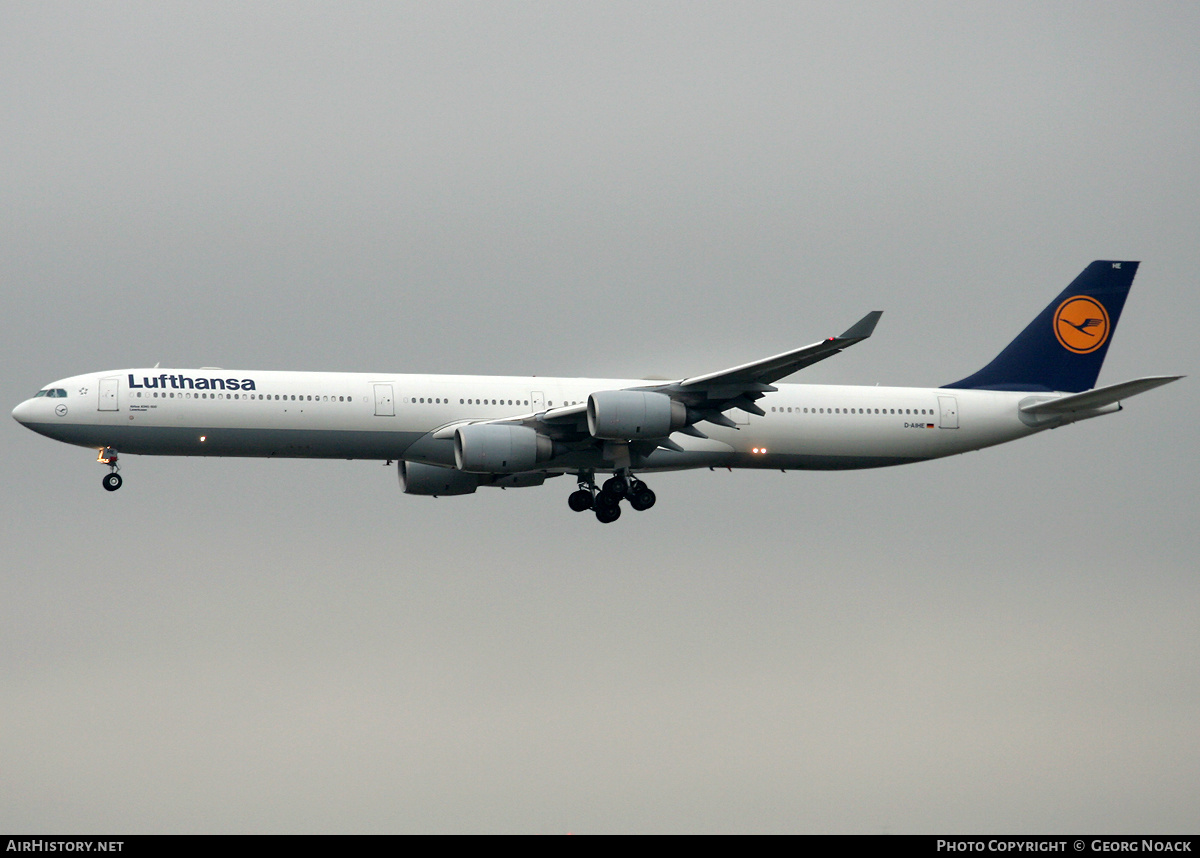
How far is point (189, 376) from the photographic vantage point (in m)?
52.1

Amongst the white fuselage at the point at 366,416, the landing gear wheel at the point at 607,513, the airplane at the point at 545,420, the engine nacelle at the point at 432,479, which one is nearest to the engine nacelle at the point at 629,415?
the airplane at the point at 545,420

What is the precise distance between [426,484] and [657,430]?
425 inches

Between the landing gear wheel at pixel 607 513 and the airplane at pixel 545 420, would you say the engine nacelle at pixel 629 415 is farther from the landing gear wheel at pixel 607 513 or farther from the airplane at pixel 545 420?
the landing gear wheel at pixel 607 513

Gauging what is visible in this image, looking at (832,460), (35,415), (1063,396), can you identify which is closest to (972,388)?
(1063,396)

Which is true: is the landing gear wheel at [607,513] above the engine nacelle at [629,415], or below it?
below

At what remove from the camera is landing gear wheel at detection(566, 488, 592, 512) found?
5550 centimetres

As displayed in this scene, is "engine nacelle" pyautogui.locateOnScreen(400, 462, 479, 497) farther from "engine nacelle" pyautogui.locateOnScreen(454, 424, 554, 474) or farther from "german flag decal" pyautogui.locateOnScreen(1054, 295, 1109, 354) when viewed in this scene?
Result: "german flag decal" pyautogui.locateOnScreen(1054, 295, 1109, 354)

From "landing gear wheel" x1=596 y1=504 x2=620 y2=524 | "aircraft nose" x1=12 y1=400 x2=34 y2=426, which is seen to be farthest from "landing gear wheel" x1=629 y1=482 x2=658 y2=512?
"aircraft nose" x1=12 y1=400 x2=34 y2=426

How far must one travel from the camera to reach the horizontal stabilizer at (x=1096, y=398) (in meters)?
52.9

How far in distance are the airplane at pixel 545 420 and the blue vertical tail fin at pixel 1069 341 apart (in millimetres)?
1672

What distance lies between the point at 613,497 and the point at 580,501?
5.00 feet

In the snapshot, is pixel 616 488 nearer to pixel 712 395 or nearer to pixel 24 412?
pixel 712 395

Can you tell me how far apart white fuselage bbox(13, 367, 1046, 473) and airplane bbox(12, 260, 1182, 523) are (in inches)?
1.8
